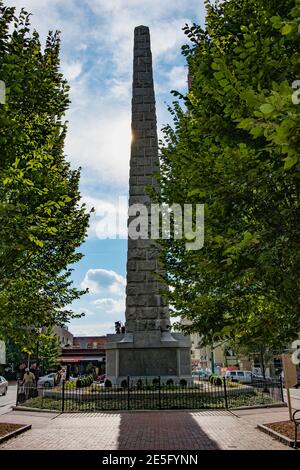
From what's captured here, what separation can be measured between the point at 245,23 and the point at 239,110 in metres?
3.57

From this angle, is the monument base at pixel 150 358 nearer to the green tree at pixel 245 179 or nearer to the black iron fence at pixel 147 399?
the black iron fence at pixel 147 399

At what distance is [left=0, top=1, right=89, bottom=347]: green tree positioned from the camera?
27.7ft

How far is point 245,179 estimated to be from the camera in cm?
725

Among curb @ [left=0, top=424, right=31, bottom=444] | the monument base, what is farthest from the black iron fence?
curb @ [left=0, top=424, right=31, bottom=444]

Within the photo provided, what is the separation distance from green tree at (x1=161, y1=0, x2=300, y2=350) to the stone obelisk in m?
8.35

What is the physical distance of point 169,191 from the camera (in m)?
13.1

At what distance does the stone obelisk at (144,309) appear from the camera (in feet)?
64.4

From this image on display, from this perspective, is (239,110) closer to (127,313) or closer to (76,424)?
(76,424)

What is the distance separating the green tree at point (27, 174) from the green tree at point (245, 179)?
10.8 ft

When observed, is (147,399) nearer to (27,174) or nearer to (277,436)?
(277,436)

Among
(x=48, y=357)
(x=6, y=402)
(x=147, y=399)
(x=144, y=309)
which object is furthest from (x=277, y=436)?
(x=48, y=357)

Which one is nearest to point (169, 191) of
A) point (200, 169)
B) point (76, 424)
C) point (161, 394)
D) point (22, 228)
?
point (200, 169)

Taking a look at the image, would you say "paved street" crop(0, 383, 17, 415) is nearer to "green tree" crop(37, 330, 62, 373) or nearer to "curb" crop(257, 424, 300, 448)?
"curb" crop(257, 424, 300, 448)

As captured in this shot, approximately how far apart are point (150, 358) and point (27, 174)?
11.8m
